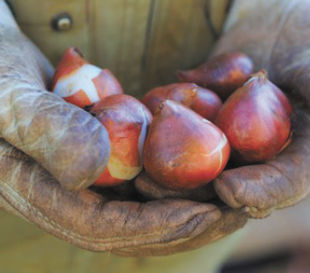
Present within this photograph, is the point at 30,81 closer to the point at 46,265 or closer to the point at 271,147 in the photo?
the point at 271,147

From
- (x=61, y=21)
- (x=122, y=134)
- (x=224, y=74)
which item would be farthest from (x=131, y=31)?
(x=122, y=134)

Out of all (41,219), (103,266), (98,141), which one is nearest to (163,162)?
(98,141)

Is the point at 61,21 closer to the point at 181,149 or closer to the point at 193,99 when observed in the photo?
the point at 193,99

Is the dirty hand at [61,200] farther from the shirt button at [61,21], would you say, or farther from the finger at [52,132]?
the shirt button at [61,21]

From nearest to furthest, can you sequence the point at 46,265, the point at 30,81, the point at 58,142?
the point at 58,142 → the point at 30,81 → the point at 46,265

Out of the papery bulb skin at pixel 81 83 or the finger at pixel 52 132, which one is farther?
the papery bulb skin at pixel 81 83

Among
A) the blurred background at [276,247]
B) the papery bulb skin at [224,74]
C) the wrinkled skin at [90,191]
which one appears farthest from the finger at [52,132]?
the blurred background at [276,247]
